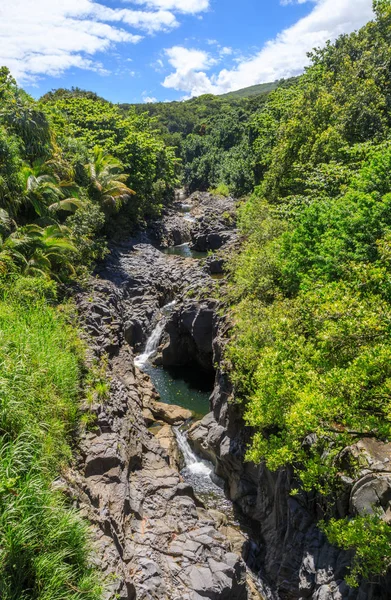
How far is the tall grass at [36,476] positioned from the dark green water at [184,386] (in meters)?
9.68

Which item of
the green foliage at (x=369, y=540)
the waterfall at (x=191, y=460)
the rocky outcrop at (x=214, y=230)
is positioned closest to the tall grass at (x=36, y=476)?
the green foliage at (x=369, y=540)

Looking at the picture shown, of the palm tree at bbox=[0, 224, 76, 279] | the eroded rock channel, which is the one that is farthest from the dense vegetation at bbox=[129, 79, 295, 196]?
the palm tree at bbox=[0, 224, 76, 279]

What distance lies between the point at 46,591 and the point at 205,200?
51323 millimetres

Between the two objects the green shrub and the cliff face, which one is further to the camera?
the green shrub

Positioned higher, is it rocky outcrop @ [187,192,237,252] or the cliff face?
rocky outcrop @ [187,192,237,252]

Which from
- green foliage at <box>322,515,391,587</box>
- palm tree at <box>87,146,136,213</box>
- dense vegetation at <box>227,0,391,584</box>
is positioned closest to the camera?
green foliage at <box>322,515,391,587</box>

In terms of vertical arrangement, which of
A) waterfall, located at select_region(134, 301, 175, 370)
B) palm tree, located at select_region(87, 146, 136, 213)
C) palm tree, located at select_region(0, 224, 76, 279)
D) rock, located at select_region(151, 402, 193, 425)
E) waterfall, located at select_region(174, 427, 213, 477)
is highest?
palm tree, located at select_region(87, 146, 136, 213)

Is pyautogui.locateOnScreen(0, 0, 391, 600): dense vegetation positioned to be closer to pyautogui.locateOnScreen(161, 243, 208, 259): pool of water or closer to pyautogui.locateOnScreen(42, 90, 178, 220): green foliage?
pyautogui.locateOnScreen(42, 90, 178, 220): green foliage

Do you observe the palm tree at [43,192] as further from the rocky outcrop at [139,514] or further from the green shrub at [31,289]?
the rocky outcrop at [139,514]

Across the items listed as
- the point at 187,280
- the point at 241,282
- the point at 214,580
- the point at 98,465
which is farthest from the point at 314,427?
the point at 187,280

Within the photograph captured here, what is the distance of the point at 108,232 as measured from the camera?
102ft

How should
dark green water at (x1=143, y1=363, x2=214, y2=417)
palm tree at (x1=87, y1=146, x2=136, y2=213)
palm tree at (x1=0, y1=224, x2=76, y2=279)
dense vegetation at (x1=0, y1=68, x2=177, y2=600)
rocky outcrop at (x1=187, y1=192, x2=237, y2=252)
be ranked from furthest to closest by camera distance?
rocky outcrop at (x1=187, y1=192, x2=237, y2=252) → palm tree at (x1=87, y1=146, x2=136, y2=213) → dark green water at (x1=143, y1=363, x2=214, y2=417) → palm tree at (x1=0, y1=224, x2=76, y2=279) → dense vegetation at (x1=0, y1=68, x2=177, y2=600)

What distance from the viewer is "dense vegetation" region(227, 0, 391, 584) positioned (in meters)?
6.54

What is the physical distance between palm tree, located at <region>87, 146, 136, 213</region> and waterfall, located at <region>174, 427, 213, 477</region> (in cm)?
1788
